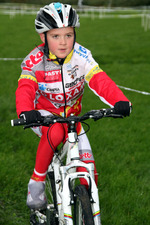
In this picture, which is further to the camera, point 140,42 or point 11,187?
point 140,42

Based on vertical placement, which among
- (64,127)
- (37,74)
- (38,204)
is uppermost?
(37,74)

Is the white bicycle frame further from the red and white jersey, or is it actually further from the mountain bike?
the red and white jersey

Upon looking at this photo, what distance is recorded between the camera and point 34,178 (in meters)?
3.69

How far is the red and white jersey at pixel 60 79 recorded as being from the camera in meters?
3.48

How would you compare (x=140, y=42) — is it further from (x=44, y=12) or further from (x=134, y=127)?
(x=44, y=12)

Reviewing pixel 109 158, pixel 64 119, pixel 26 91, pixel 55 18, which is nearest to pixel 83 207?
pixel 64 119

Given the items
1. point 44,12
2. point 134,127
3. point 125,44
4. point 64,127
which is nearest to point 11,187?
point 64,127

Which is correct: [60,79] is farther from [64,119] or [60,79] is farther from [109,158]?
[109,158]

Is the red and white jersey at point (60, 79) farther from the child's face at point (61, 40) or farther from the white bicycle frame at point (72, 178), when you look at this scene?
the white bicycle frame at point (72, 178)

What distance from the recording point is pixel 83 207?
2.72 m

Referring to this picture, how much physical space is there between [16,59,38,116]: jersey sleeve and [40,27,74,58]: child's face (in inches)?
12.4

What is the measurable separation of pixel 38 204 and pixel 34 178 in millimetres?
280

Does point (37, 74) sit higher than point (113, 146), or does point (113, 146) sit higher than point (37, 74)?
point (37, 74)

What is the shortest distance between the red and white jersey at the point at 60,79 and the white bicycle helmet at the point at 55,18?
0.29 metres
